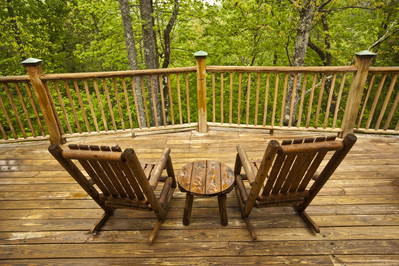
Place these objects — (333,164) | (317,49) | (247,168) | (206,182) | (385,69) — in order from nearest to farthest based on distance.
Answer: (333,164)
(206,182)
(247,168)
(385,69)
(317,49)

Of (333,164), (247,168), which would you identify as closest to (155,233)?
(247,168)

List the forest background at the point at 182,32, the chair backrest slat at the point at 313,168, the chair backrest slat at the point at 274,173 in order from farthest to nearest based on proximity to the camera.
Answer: the forest background at the point at 182,32, the chair backrest slat at the point at 313,168, the chair backrest slat at the point at 274,173

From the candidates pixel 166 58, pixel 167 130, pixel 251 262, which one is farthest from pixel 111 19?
pixel 251 262

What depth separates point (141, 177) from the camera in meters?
1.54

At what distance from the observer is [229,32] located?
795cm

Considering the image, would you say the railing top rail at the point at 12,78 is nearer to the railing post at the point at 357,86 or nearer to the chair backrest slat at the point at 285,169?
the chair backrest slat at the point at 285,169

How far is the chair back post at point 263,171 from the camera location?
1.39 metres

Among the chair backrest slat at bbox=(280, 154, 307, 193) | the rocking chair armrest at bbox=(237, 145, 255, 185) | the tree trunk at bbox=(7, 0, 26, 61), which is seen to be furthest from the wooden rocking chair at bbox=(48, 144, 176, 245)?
the tree trunk at bbox=(7, 0, 26, 61)

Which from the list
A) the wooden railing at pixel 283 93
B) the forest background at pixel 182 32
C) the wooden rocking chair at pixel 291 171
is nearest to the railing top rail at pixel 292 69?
the wooden railing at pixel 283 93

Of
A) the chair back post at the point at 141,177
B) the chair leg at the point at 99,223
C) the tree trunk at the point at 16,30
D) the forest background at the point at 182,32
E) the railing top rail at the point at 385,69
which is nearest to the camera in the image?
the chair back post at the point at 141,177

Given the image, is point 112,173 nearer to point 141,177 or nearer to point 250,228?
point 141,177

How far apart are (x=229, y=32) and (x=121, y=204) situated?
769cm

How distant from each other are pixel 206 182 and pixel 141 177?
1.97ft

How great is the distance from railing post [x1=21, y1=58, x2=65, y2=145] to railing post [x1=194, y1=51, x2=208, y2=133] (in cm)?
233
